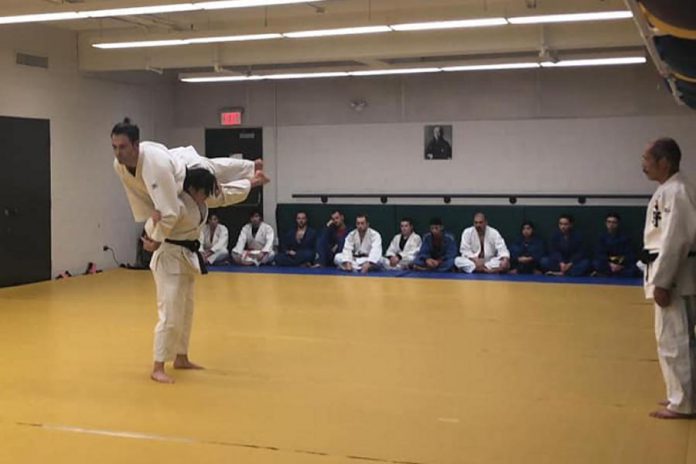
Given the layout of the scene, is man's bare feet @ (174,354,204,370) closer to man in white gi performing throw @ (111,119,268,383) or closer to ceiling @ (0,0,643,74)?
man in white gi performing throw @ (111,119,268,383)

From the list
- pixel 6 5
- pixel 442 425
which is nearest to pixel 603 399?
pixel 442 425

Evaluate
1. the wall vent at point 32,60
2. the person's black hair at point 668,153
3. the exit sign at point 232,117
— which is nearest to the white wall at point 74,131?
the wall vent at point 32,60

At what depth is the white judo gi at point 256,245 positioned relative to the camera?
44.2 feet

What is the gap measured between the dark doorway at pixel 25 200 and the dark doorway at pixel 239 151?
11.3 ft

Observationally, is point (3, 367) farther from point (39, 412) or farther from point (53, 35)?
point (53, 35)

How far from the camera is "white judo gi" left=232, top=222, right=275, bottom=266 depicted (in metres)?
13.5

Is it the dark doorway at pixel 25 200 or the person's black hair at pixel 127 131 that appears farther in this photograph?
the dark doorway at pixel 25 200

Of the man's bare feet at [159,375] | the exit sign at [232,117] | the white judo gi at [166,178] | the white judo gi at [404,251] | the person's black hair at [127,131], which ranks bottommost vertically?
the man's bare feet at [159,375]

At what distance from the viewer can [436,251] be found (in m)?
12.7

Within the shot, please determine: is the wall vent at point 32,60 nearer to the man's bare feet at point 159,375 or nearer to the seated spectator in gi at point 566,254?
the man's bare feet at point 159,375

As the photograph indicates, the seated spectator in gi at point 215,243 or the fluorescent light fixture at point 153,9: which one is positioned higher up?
the fluorescent light fixture at point 153,9

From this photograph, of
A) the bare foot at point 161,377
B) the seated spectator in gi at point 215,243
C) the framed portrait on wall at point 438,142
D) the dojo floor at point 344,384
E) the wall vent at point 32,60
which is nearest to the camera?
the dojo floor at point 344,384

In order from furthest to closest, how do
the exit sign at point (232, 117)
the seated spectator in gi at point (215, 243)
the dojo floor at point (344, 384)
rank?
the exit sign at point (232, 117) → the seated spectator in gi at point (215, 243) → the dojo floor at point (344, 384)

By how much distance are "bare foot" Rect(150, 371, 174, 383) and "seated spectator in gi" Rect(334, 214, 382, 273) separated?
7.13 m
